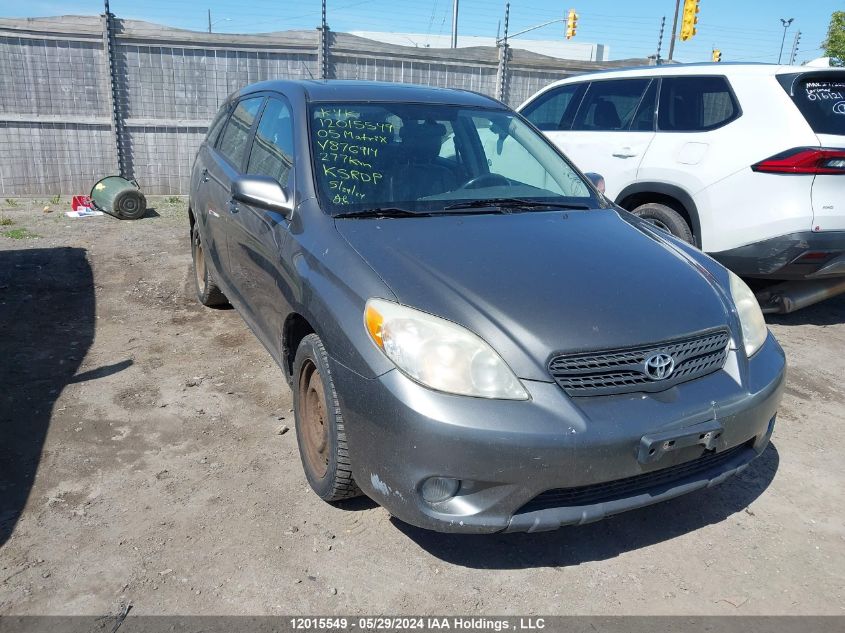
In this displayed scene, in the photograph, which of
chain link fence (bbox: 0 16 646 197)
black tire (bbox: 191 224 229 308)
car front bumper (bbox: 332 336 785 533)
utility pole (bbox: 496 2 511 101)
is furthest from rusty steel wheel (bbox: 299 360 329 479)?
utility pole (bbox: 496 2 511 101)

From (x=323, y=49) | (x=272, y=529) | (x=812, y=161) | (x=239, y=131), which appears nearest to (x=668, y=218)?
(x=812, y=161)

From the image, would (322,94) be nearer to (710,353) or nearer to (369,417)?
(369,417)

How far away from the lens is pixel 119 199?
8.71m

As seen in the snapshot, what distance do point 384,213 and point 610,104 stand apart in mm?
3979

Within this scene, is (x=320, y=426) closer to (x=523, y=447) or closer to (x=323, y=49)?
(x=523, y=447)

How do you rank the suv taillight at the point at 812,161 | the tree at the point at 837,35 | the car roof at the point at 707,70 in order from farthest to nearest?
the tree at the point at 837,35 → the car roof at the point at 707,70 → the suv taillight at the point at 812,161

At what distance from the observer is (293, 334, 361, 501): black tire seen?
2.67 metres

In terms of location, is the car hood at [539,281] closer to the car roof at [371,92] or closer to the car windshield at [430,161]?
the car windshield at [430,161]

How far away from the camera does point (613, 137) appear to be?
6.10 meters

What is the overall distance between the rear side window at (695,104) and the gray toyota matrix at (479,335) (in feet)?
Result: 7.29

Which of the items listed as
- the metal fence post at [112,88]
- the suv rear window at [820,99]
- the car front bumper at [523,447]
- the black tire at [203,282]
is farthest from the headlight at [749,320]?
the metal fence post at [112,88]

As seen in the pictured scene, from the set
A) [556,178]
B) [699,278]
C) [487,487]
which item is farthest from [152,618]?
[556,178]

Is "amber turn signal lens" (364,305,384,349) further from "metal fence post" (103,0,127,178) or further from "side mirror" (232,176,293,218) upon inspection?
"metal fence post" (103,0,127,178)

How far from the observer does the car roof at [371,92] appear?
3.70m
